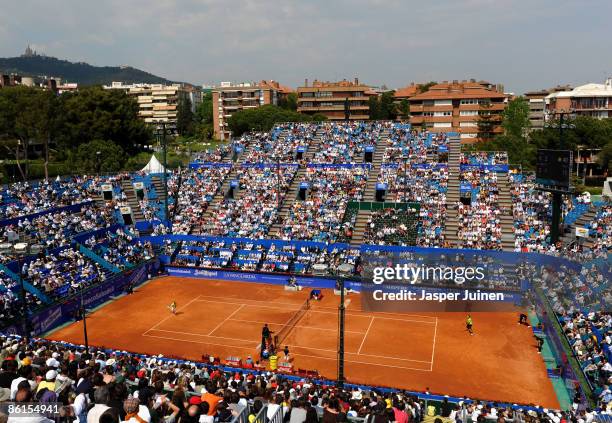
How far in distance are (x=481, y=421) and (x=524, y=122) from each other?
265 ft

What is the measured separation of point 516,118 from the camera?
8594cm

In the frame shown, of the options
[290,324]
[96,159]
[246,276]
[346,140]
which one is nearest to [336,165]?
[346,140]

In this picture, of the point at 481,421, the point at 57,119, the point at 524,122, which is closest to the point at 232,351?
the point at 481,421

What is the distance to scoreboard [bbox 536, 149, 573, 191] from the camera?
123 ft

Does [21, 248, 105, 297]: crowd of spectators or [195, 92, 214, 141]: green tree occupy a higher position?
[195, 92, 214, 141]: green tree

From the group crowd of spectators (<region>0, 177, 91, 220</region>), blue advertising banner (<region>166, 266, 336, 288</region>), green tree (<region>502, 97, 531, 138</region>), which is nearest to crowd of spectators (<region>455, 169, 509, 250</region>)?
blue advertising banner (<region>166, 266, 336, 288</region>)

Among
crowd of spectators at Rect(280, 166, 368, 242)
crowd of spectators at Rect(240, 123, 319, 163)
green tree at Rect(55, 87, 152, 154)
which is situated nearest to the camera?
crowd of spectators at Rect(280, 166, 368, 242)

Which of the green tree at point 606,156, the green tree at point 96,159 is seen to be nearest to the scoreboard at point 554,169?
the green tree at point 606,156

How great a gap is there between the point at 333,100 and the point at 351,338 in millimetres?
96159

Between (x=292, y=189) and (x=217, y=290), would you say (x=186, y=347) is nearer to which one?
(x=217, y=290)

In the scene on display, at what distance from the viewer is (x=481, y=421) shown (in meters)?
15.8

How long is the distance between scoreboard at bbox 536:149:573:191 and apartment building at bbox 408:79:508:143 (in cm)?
5677

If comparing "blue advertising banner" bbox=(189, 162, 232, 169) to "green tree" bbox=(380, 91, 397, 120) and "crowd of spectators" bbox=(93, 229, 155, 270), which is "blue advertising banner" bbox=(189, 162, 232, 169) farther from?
"green tree" bbox=(380, 91, 397, 120)

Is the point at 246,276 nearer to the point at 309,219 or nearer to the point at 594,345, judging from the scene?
the point at 309,219
